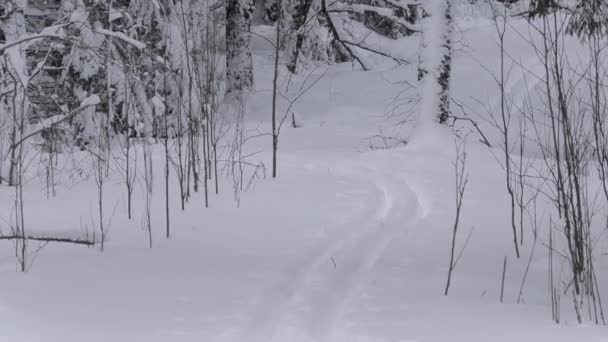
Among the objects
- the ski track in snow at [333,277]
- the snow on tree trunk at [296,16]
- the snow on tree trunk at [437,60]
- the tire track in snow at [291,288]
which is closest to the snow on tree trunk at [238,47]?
the snow on tree trunk at [296,16]

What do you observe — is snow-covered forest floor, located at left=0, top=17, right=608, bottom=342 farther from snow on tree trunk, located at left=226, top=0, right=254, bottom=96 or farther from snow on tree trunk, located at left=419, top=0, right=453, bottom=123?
snow on tree trunk, located at left=226, top=0, right=254, bottom=96

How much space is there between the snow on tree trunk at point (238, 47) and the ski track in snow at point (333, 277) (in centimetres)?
776

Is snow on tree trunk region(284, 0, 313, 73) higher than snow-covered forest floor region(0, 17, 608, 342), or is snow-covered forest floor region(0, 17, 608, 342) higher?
snow on tree trunk region(284, 0, 313, 73)

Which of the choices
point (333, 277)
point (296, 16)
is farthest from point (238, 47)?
point (333, 277)

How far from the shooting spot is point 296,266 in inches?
243

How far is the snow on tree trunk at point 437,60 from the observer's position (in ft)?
41.1

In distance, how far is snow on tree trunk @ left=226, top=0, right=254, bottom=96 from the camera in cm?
1622

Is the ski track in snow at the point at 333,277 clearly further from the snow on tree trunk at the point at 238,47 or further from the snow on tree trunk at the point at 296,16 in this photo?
the snow on tree trunk at the point at 296,16

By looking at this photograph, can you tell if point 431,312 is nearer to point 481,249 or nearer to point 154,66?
point 481,249

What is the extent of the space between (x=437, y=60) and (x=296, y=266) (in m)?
7.23

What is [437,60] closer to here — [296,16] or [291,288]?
[296,16]

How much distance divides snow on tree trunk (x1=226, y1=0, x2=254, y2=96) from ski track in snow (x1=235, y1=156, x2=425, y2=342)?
776 cm

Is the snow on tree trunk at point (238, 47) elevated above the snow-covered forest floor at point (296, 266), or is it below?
above

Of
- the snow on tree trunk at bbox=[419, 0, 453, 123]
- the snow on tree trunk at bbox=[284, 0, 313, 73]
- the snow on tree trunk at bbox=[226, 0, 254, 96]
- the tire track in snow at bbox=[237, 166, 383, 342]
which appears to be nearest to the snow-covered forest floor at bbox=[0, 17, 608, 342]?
the tire track in snow at bbox=[237, 166, 383, 342]
